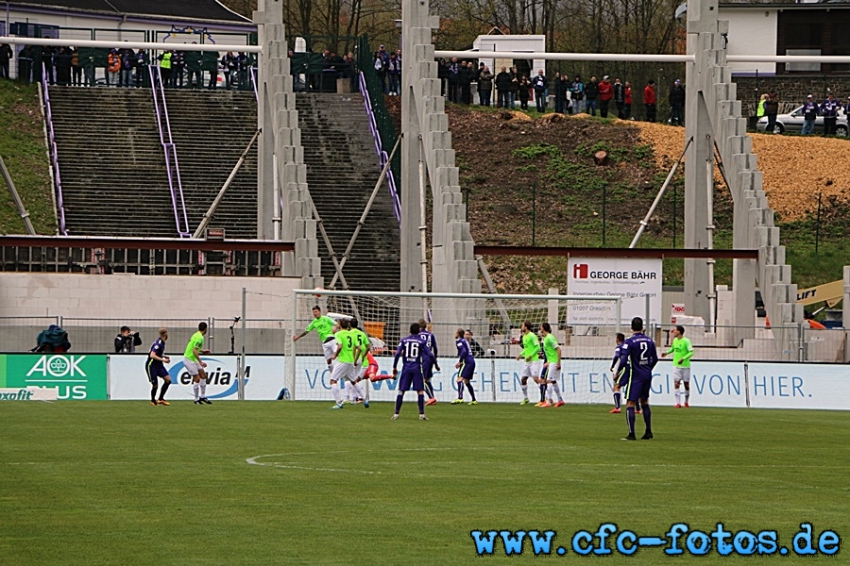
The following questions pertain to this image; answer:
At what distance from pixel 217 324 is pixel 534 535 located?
105 ft

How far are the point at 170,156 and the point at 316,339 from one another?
19201 millimetres

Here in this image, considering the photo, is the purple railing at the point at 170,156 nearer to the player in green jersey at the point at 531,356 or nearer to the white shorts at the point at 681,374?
the player in green jersey at the point at 531,356

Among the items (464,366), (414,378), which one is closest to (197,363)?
(464,366)

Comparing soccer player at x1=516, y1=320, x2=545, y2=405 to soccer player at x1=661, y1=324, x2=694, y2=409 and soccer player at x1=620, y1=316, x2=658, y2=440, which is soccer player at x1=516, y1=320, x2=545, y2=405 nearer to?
soccer player at x1=661, y1=324, x2=694, y2=409

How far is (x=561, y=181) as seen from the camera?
2527 inches

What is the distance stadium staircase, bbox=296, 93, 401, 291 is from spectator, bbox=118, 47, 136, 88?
6.67 m

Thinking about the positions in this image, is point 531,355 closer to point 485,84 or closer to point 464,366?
point 464,366

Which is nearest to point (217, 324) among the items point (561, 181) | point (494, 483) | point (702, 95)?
point (702, 95)

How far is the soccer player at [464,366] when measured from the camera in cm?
3416

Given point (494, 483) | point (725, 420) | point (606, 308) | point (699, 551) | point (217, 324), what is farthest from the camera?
point (217, 324)

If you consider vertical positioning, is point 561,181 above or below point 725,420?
above

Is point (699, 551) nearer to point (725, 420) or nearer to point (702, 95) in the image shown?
point (725, 420)

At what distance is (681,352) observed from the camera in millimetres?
35125

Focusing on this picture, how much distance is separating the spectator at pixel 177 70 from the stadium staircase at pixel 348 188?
16.2 feet
